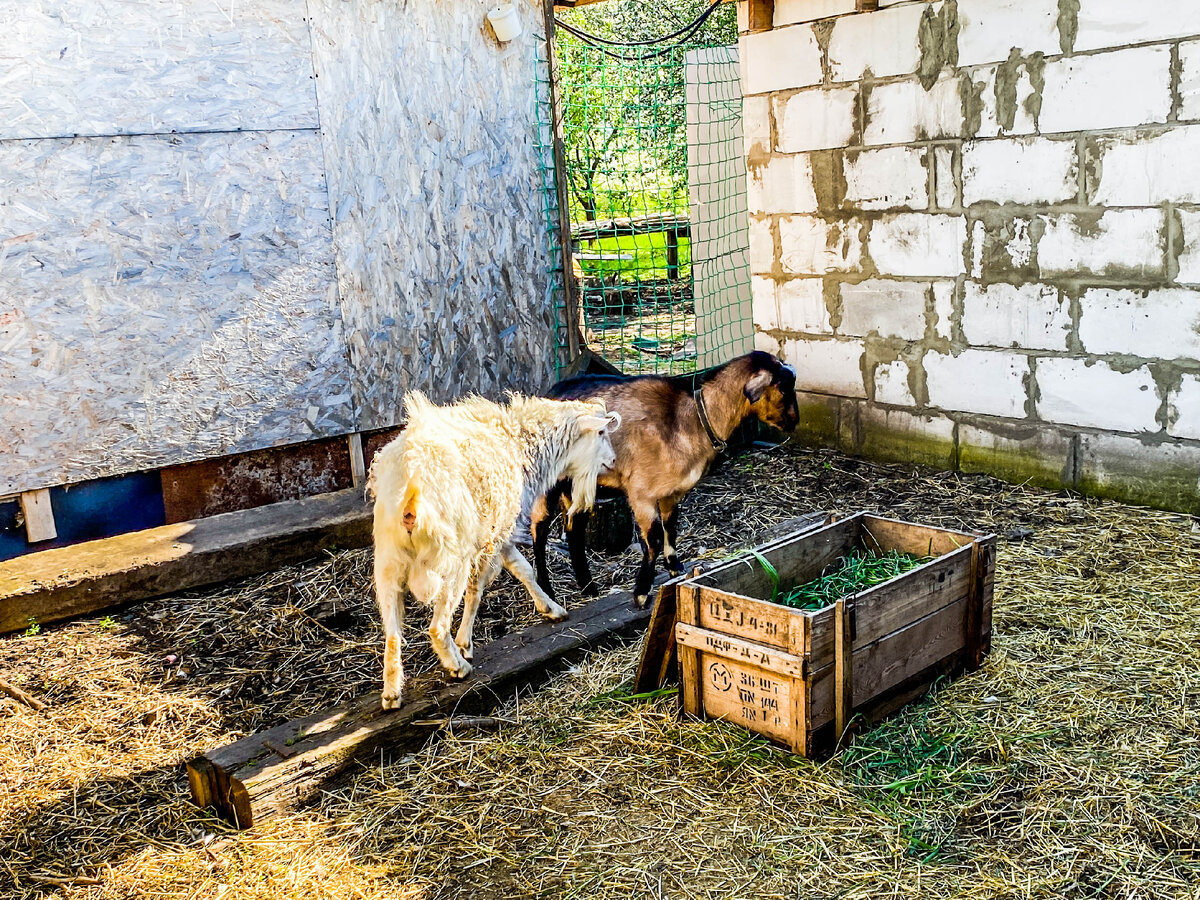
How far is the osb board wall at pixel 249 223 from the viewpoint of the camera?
17.0 feet

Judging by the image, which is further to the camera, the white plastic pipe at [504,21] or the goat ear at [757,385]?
the white plastic pipe at [504,21]

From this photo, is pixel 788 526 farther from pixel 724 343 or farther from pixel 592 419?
pixel 724 343

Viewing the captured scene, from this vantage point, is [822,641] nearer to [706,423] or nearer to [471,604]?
[471,604]

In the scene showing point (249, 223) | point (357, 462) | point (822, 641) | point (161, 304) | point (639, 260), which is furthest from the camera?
point (639, 260)

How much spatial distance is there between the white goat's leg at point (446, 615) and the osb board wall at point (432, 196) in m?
2.80

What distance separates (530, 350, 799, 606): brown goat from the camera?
485 centimetres

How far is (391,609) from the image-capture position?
11.9 ft

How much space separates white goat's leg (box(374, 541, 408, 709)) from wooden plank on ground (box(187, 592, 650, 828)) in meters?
0.10

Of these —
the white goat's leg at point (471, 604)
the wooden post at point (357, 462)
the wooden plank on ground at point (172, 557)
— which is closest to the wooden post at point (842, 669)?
the white goat's leg at point (471, 604)

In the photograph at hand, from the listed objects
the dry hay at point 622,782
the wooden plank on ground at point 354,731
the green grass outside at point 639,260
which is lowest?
the dry hay at point 622,782

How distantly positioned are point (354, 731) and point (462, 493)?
90 cm

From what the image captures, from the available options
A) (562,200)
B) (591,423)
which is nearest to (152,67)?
(562,200)

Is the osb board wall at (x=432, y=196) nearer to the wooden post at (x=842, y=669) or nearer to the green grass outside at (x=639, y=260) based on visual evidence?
the wooden post at (x=842, y=669)

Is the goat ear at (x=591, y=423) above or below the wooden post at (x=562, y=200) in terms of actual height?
below
